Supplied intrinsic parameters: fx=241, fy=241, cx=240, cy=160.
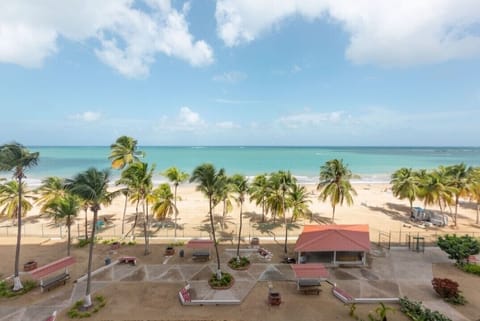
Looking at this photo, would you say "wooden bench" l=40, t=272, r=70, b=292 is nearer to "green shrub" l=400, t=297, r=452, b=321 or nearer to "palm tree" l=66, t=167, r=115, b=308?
"palm tree" l=66, t=167, r=115, b=308

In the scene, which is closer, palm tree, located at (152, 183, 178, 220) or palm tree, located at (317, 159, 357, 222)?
palm tree, located at (152, 183, 178, 220)

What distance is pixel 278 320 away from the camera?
1336 centimetres

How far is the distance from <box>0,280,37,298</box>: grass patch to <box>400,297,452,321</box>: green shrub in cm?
2380

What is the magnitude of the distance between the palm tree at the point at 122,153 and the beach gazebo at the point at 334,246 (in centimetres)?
1820

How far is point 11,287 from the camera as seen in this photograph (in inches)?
642

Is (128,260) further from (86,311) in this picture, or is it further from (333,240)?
(333,240)

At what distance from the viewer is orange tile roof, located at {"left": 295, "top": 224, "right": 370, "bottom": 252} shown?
1959 cm

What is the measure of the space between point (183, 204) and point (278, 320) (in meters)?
29.2

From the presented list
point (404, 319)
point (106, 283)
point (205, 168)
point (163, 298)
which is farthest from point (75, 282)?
point (404, 319)

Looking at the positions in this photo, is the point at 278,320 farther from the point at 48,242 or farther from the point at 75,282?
the point at 48,242

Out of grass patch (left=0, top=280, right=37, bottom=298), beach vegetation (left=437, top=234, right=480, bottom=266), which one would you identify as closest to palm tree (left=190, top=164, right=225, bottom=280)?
grass patch (left=0, top=280, right=37, bottom=298)

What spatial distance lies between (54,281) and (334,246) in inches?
811

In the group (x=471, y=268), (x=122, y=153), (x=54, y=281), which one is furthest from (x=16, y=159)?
(x=471, y=268)

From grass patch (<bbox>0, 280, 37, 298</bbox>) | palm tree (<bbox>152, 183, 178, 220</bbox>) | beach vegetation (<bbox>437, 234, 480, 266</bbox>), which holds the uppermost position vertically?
palm tree (<bbox>152, 183, 178, 220</bbox>)
